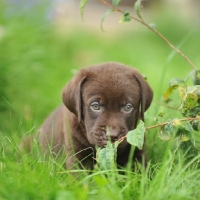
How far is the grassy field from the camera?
366 centimetres

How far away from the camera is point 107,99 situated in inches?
176

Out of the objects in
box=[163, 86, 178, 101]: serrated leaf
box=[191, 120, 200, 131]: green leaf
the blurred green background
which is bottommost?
the blurred green background

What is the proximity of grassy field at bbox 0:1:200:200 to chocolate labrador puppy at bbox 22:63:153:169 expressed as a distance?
0.28 meters

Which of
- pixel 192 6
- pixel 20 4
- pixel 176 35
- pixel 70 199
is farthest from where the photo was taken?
pixel 192 6

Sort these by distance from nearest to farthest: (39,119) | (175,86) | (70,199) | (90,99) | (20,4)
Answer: (70,199) < (90,99) < (175,86) < (39,119) < (20,4)

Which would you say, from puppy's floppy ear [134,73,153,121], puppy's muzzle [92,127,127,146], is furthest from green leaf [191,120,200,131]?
puppy's muzzle [92,127,127,146]

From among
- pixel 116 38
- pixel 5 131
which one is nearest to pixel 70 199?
pixel 5 131

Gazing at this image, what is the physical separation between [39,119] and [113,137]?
8.81 ft

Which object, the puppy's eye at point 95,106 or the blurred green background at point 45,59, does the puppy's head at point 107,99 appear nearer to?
the puppy's eye at point 95,106

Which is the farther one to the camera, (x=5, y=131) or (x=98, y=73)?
(x=5, y=131)

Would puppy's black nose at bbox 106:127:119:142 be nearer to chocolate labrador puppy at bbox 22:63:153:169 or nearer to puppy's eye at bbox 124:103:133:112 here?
chocolate labrador puppy at bbox 22:63:153:169

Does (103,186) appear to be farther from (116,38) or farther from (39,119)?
(116,38)

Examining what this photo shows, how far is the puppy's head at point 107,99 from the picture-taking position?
4.37m

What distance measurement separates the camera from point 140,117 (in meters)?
4.80
